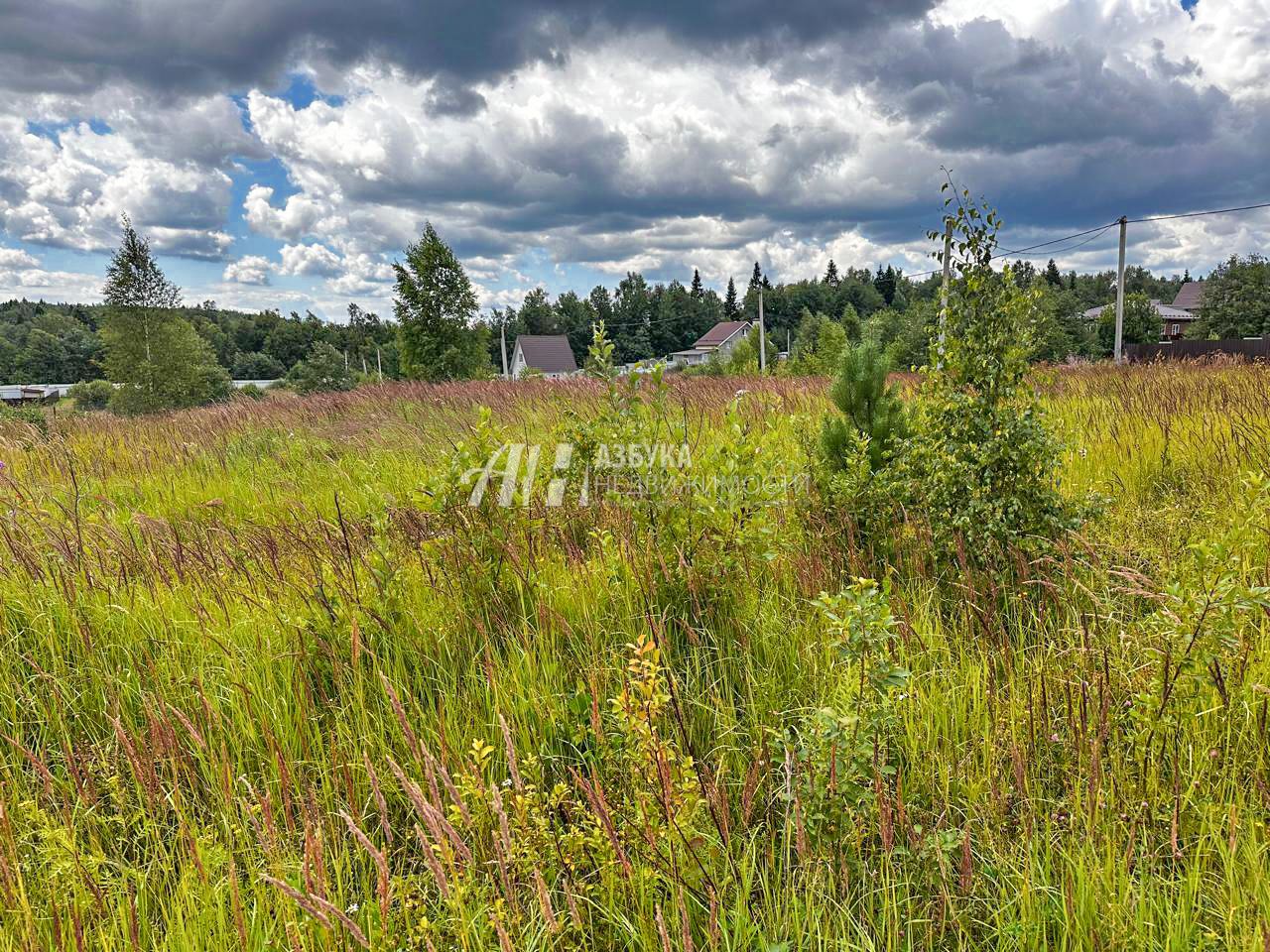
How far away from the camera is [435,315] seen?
3956cm

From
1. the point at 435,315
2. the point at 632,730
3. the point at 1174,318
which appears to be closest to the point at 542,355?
the point at 435,315

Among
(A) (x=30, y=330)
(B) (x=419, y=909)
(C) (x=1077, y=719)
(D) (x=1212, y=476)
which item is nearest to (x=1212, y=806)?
(C) (x=1077, y=719)

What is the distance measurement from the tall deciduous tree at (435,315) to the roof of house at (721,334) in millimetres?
55856

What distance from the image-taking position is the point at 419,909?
1.48 meters

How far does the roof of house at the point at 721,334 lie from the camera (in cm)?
9094

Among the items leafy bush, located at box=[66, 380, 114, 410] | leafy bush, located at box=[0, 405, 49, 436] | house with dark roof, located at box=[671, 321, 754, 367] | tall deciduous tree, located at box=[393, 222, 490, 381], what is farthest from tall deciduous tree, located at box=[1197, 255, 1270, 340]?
leafy bush, located at box=[66, 380, 114, 410]

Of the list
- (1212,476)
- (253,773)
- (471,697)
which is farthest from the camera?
Result: (1212,476)

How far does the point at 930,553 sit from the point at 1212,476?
3029mm

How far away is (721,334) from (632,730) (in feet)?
307

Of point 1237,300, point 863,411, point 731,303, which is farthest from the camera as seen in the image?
point 731,303

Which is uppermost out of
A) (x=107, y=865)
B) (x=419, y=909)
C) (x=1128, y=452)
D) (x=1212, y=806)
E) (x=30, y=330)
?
(x=30, y=330)

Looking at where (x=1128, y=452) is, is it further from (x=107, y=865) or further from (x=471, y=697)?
(x=107, y=865)

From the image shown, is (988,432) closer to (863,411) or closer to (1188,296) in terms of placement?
(863,411)

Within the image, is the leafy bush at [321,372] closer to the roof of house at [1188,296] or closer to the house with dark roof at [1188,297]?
the house with dark roof at [1188,297]
